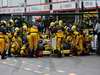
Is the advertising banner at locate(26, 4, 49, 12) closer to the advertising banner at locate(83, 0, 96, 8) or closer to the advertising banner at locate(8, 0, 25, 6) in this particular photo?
the advertising banner at locate(8, 0, 25, 6)

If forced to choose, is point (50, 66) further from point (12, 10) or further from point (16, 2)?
point (16, 2)

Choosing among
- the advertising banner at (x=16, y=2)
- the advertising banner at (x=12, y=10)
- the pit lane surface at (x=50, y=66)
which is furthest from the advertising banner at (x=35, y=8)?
the pit lane surface at (x=50, y=66)

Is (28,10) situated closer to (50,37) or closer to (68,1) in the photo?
(68,1)

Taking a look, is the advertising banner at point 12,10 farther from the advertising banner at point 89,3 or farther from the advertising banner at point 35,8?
the advertising banner at point 89,3

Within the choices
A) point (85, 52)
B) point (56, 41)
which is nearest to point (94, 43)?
point (85, 52)

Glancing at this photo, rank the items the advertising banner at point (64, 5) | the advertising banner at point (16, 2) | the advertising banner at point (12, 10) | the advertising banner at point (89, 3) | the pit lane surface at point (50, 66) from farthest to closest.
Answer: the advertising banner at point (16, 2) < the advertising banner at point (12, 10) < the advertising banner at point (64, 5) < the advertising banner at point (89, 3) < the pit lane surface at point (50, 66)

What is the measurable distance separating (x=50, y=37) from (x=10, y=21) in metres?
5.97

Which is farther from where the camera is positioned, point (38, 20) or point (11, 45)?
point (38, 20)

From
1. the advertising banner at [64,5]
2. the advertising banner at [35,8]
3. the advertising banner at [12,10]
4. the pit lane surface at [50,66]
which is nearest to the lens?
the pit lane surface at [50,66]

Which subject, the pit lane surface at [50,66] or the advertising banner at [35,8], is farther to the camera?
the advertising banner at [35,8]

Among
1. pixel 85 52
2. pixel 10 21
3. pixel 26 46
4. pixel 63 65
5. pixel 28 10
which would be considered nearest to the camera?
pixel 63 65

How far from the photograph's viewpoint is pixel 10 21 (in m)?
27.9

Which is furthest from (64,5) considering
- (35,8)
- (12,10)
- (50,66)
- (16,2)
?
(50,66)

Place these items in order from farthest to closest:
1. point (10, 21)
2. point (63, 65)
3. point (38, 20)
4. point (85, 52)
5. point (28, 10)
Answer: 1. point (28, 10)
2. point (10, 21)
3. point (38, 20)
4. point (85, 52)
5. point (63, 65)
